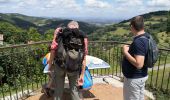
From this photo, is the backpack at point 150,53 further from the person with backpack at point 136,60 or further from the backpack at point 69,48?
the backpack at point 69,48

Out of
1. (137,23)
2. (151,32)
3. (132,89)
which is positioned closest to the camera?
(137,23)

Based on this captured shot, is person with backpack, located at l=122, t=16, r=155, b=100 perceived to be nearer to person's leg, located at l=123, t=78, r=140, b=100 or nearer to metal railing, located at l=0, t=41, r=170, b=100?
person's leg, located at l=123, t=78, r=140, b=100

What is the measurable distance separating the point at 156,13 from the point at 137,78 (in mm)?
138831

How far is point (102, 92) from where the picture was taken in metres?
5.63

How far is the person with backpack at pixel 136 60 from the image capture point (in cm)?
313

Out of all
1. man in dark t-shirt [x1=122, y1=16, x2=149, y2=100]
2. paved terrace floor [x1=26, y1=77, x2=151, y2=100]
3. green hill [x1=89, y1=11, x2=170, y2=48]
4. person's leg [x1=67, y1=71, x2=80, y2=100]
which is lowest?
green hill [x1=89, y1=11, x2=170, y2=48]

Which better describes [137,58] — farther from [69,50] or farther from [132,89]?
[69,50]

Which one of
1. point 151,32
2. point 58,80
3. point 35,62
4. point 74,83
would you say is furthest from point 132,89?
point 151,32

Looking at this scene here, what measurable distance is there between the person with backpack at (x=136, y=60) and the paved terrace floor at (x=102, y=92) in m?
1.87

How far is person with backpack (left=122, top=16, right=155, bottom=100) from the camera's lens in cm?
313

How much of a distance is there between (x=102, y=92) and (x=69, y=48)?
2227 mm

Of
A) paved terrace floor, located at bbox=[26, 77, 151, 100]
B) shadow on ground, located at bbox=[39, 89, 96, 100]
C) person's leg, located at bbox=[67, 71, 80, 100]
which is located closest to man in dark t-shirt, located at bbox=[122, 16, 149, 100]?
person's leg, located at bbox=[67, 71, 80, 100]

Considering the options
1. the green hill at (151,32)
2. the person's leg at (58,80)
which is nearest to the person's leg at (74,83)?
the person's leg at (58,80)

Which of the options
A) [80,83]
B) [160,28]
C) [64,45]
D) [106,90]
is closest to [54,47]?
[64,45]
